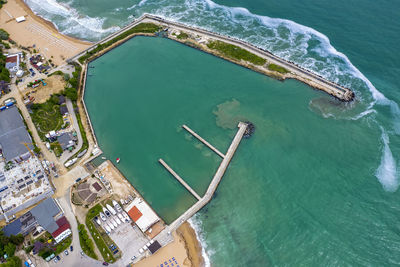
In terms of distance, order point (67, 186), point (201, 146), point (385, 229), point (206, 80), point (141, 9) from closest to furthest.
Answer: point (385, 229) < point (67, 186) < point (201, 146) < point (206, 80) < point (141, 9)

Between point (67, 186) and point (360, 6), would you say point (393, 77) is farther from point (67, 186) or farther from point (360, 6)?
point (67, 186)

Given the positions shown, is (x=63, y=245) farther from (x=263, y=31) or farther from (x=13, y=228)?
(x=263, y=31)

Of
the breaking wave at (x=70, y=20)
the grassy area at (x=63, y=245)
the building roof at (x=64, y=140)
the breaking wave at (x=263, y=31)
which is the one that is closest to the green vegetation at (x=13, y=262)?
the grassy area at (x=63, y=245)

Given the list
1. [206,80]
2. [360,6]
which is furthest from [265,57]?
[360,6]

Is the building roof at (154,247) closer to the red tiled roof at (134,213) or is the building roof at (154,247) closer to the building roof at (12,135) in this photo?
the red tiled roof at (134,213)

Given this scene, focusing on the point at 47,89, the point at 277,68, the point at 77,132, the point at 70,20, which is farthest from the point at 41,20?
the point at 277,68

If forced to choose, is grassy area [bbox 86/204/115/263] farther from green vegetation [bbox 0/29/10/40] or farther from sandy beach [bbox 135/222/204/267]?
green vegetation [bbox 0/29/10/40]

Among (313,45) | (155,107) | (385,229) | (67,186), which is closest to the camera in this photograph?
(385,229)

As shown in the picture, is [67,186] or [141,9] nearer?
[67,186]
